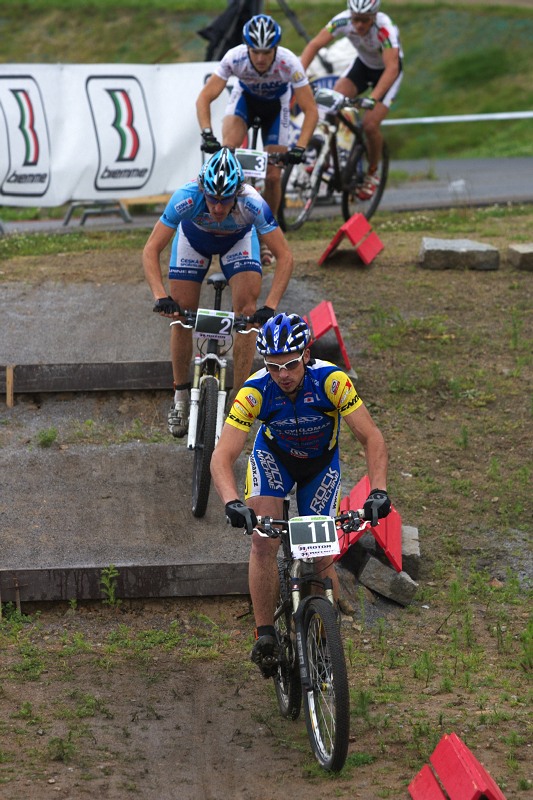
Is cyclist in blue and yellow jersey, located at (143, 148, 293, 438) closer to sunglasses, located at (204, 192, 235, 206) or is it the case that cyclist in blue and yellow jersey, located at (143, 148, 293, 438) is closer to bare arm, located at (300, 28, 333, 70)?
sunglasses, located at (204, 192, 235, 206)

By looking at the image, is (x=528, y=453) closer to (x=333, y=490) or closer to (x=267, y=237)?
(x=267, y=237)

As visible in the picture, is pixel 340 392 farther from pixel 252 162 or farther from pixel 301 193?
pixel 301 193

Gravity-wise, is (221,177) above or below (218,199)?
above

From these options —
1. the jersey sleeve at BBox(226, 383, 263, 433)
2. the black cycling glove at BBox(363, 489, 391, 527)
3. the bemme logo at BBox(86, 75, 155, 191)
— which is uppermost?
the jersey sleeve at BBox(226, 383, 263, 433)

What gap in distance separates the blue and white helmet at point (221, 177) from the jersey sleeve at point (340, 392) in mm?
2072

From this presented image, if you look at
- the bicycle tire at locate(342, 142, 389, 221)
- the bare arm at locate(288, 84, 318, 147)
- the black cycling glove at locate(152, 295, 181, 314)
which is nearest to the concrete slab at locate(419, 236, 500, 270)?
the bicycle tire at locate(342, 142, 389, 221)

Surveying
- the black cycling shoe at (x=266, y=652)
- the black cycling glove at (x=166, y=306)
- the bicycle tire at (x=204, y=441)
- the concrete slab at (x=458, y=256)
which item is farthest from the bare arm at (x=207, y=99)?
the black cycling shoe at (x=266, y=652)

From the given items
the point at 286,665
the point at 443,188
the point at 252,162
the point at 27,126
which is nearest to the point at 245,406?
the point at 286,665

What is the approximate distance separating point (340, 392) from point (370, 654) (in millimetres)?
1863

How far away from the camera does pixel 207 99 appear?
10.6m

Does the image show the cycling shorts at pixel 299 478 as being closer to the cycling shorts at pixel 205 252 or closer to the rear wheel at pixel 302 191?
the cycling shorts at pixel 205 252

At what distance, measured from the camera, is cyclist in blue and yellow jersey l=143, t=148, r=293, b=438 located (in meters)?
7.89

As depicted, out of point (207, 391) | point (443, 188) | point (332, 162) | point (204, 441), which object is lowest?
point (443, 188)

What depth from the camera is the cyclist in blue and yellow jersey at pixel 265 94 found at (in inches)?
409
